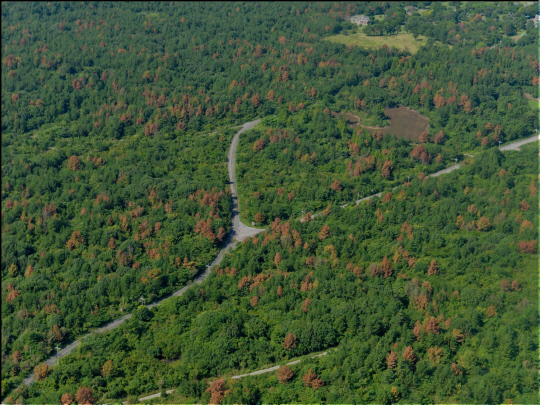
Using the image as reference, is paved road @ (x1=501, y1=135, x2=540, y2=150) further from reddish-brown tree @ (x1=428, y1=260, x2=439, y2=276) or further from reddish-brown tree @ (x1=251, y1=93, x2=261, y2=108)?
reddish-brown tree @ (x1=251, y1=93, x2=261, y2=108)

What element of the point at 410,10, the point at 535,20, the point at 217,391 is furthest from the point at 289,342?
the point at 410,10

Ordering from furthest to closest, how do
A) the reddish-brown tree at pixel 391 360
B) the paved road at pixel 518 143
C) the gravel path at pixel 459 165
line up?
the paved road at pixel 518 143
the gravel path at pixel 459 165
the reddish-brown tree at pixel 391 360

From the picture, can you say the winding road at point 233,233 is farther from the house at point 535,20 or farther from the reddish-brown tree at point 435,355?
the house at point 535,20

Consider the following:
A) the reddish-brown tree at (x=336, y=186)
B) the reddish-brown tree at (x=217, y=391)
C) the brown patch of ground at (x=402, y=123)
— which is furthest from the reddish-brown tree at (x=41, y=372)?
the brown patch of ground at (x=402, y=123)

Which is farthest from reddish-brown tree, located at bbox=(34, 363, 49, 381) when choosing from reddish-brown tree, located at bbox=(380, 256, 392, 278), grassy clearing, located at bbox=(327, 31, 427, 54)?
grassy clearing, located at bbox=(327, 31, 427, 54)

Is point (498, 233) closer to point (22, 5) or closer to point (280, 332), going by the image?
point (280, 332)

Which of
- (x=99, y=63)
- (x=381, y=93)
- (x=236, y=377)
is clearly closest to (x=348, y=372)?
(x=236, y=377)

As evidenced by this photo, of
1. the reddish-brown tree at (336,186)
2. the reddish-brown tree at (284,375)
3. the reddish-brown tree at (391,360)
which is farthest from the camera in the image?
the reddish-brown tree at (336,186)
